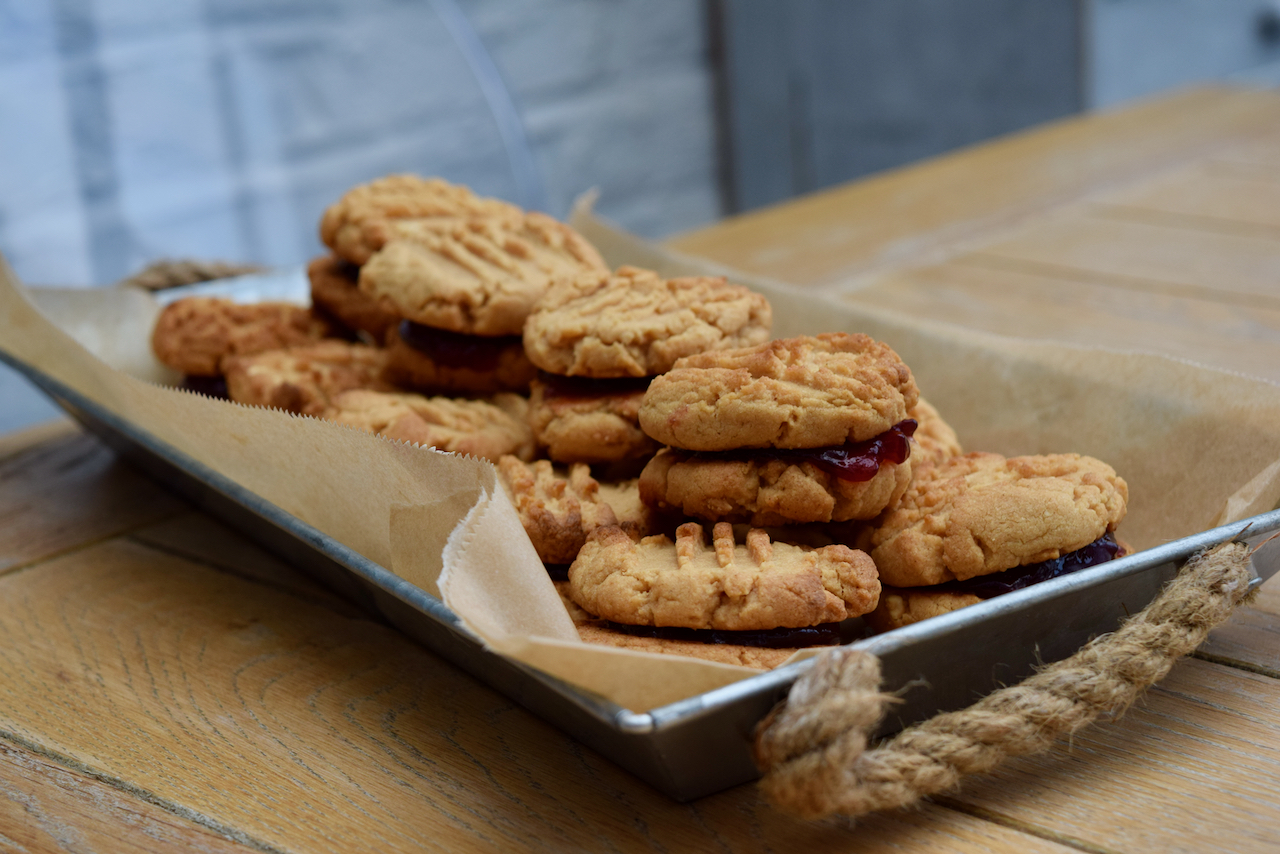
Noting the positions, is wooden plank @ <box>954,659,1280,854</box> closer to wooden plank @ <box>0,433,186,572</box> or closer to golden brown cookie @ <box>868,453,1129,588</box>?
golden brown cookie @ <box>868,453,1129,588</box>

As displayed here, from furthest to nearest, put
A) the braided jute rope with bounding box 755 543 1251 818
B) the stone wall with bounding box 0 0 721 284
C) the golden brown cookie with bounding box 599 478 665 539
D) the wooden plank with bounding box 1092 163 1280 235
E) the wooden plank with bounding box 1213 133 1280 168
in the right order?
the wooden plank with bounding box 1213 133 1280 168 < the stone wall with bounding box 0 0 721 284 < the wooden plank with bounding box 1092 163 1280 235 < the golden brown cookie with bounding box 599 478 665 539 < the braided jute rope with bounding box 755 543 1251 818

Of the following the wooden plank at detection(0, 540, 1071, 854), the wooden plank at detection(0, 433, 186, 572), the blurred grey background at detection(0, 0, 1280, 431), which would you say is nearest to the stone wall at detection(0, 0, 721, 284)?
the blurred grey background at detection(0, 0, 1280, 431)

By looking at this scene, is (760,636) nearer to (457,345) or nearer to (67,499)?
(457,345)

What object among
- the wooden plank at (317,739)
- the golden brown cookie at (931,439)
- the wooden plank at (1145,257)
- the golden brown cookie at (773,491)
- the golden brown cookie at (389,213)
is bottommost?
the wooden plank at (317,739)

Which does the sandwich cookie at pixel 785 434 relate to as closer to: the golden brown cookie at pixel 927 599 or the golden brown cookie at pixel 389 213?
the golden brown cookie at pixel 927 599

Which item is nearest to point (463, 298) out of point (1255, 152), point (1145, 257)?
point (1145, 257)

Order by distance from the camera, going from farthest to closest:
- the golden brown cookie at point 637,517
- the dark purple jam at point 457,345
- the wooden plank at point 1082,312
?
the wooden plank at point 1082,312 → the dark purple jam at point 457,345 → the golden brown cookie at point 637,517

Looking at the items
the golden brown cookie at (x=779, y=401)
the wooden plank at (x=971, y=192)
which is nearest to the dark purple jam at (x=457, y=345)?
the golden brown cookie at (x=779, y=401)
